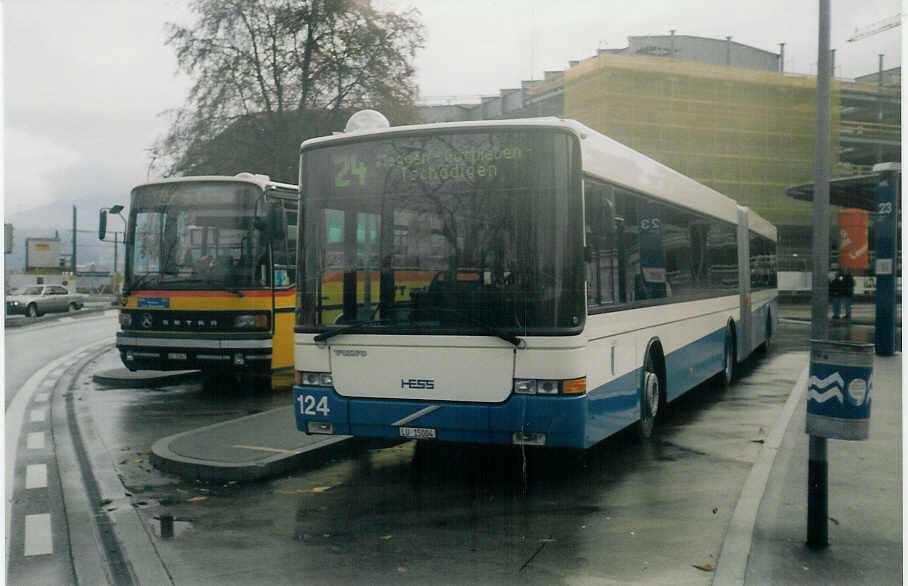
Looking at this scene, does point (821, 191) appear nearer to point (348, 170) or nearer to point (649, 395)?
point (649, 395)

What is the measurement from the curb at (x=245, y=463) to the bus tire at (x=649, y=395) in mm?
2748

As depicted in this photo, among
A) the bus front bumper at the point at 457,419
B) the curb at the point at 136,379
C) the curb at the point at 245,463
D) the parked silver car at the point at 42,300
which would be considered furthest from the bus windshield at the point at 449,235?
the parked silver car at the point at 42,300

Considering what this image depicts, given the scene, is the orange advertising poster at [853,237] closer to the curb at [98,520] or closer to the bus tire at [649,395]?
the bus tire at [649,395]

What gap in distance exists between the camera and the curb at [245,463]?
24.5ft

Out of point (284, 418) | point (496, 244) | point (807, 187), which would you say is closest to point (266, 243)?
point (284, 418)

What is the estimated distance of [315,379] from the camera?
7309 mm

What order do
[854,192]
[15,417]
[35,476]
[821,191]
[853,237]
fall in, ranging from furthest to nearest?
[853,237], [854,192], [15,417], [821,191], [35,476]

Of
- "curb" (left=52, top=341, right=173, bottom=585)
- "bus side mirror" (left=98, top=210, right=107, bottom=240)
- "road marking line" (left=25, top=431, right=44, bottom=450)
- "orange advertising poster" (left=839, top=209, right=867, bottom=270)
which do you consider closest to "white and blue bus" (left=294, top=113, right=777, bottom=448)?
"curb" (left=52, top=341, right=173, bottom=585)

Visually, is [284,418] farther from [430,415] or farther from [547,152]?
[547,152]

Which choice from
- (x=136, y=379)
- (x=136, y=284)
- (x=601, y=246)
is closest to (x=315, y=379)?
(x=601, y=246)

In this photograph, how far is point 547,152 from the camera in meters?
6.71

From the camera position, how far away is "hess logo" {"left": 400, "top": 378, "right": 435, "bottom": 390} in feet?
22.6

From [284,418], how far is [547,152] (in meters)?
4.73

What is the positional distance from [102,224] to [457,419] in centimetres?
789
